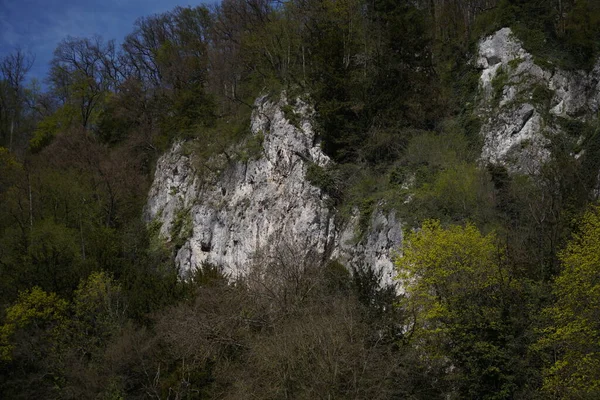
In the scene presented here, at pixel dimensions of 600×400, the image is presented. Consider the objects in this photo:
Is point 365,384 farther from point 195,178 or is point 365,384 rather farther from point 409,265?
point 195,178

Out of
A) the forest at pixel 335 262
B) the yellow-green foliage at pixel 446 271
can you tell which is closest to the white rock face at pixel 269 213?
the forest at pixel 335 262

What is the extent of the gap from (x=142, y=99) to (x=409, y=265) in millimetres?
30695

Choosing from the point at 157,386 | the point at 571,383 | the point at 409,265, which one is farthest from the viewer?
the point at 157,386

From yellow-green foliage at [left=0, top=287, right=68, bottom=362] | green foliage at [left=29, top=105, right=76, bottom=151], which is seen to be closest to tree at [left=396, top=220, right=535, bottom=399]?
yellow-green foliage at [left=0, top=287, right=68, bottom=362]

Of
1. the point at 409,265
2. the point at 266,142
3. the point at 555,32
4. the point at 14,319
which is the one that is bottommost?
the point at 14,319

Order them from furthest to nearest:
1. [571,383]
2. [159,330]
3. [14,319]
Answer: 1. [14,319]
2. [159,330]
3. [571,383]

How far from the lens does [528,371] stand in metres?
13.3

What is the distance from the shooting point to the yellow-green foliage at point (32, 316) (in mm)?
21125

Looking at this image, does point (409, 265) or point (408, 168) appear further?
point (408, 168)

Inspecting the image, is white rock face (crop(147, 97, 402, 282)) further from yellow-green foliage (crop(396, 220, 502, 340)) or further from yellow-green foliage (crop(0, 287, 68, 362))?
yellow-green foliage (crop(0, 287, 68, 362))

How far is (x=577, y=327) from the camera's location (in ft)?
40.1

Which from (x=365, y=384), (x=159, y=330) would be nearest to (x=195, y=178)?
(x=159, y=330)

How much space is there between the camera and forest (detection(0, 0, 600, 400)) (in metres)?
14.0

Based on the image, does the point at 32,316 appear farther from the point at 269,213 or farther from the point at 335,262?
the point at 335,262
